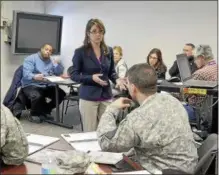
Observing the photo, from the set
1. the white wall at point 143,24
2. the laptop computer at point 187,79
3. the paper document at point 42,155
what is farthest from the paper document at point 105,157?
the white wall at point 143,24

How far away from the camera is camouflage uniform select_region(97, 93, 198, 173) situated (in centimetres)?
151

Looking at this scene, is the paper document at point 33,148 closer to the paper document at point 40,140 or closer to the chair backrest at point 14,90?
the paper document at point 40,140

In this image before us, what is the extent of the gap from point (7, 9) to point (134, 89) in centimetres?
443

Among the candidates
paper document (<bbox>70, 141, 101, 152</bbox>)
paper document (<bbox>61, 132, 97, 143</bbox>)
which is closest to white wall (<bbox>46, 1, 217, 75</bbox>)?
paper document (<bbox>61, 132, 97, 143</bbox>)

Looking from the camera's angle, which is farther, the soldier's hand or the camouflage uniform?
the soldier's hand

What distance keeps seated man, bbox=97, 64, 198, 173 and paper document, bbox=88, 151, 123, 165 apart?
0.03 meters

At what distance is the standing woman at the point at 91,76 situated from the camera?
255cm

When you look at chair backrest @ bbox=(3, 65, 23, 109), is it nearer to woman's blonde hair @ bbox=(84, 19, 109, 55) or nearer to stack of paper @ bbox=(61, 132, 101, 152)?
woman's blonde hair @ bbox=(84, 19, 109, 55)

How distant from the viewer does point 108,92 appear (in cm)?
264

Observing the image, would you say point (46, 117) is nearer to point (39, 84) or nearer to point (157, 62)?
point (39, 84)

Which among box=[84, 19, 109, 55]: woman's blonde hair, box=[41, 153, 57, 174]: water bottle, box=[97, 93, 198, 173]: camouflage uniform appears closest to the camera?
box=[41, 153, 57, 174]: water bottle

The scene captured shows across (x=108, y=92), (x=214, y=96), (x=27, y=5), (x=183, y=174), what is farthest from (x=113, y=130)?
→ (x=27, y=5)

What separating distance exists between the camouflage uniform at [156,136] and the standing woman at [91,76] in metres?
0.93

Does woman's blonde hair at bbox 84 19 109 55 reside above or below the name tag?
above
